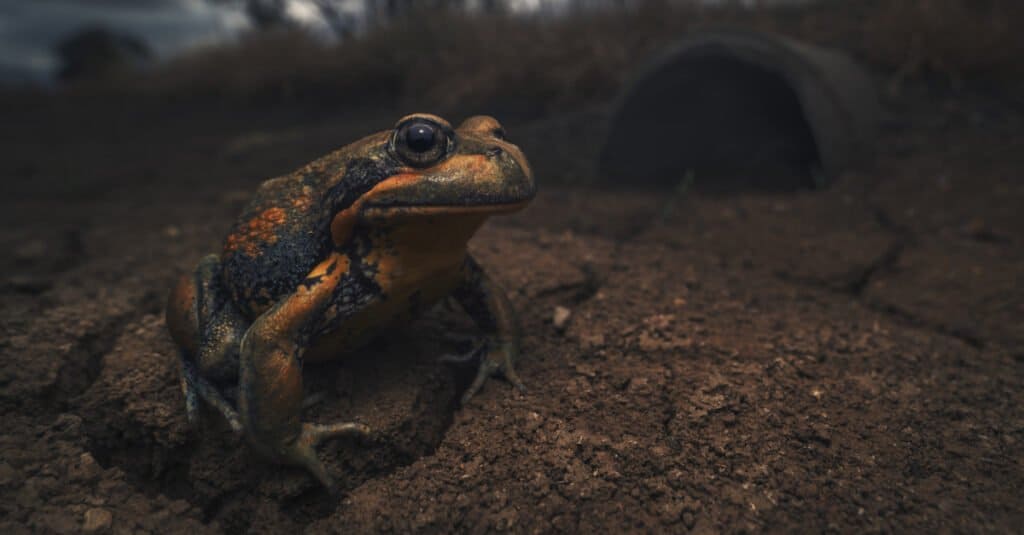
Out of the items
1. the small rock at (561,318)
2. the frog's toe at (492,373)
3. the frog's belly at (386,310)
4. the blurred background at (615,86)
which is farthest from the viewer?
the blurred background at (615,86)

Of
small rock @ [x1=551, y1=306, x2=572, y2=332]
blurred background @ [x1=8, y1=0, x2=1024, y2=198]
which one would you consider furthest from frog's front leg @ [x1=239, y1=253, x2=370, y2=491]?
blurred background @ [x1=8, y1=0, x2=1024, y2=198]

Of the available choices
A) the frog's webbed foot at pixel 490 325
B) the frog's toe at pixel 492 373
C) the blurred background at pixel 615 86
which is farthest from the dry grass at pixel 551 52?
the frog's toe at pixel 492 373

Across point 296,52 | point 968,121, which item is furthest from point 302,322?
point 296,52

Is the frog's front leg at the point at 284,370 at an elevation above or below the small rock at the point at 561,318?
above

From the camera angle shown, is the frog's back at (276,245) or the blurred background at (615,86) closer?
the frog's back at (276,245)

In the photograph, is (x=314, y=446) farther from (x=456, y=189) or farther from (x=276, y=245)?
(x=456, y=189)

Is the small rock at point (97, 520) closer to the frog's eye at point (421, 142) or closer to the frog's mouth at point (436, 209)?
A: the frog's mouth at point (436, 209)

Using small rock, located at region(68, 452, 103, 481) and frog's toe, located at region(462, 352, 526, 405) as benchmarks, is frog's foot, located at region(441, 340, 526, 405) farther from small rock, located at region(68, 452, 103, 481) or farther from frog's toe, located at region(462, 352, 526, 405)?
small rock, located at region(68, 452, 103, 481)
